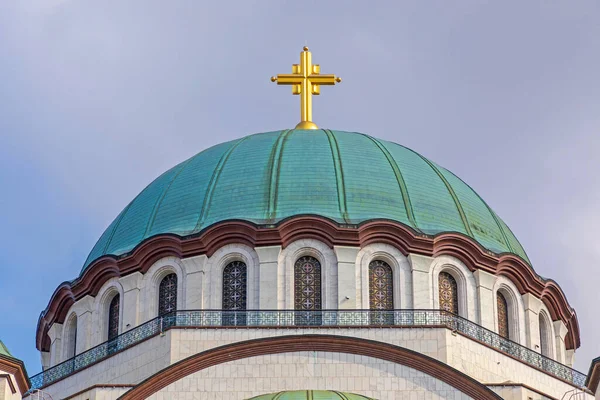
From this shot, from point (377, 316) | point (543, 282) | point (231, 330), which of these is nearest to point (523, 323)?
point (543, 282)

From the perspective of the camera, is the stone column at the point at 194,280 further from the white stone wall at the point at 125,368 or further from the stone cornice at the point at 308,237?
the white stone wall at the point at 125,368

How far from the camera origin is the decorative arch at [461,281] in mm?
46125

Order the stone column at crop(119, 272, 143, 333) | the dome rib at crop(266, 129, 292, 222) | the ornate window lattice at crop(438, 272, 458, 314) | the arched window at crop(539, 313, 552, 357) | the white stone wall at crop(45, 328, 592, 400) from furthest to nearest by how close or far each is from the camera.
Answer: the arched window at crop(539, 313, 552, 357) → the dome rib at crop(266, 129, 292, 222) → the stone column at crop(119, 272, 143, 333) → the ornate window lattice at crop(438, 272, 458, 314) → the white stone wall at crop(45, 328, 592, 400)

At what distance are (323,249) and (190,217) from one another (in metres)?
3.58

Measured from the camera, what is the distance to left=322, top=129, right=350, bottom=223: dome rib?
46.7 meters

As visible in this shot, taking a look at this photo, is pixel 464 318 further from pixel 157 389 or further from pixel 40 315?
pixel 40 315

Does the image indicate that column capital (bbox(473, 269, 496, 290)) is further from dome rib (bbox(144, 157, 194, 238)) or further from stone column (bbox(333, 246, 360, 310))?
dome rib (bbox(144, 157, 194, 238))

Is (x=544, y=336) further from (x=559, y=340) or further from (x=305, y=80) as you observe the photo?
(x=305, y=80)

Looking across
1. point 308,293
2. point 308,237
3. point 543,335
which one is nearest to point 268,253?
point 308,237

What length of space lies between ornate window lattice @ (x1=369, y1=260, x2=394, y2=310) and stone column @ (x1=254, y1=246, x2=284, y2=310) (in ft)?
6.99

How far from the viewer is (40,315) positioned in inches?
1983

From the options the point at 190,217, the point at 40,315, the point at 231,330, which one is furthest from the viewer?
the point at 40,315

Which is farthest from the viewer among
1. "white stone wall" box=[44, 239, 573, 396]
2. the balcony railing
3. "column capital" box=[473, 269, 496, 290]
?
"column capital" box=[473, 269, 496, 290]

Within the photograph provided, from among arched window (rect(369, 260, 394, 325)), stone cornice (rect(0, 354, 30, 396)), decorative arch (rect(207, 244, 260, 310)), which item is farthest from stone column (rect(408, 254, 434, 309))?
stone cornice (rect(0, 354, 30, 396))
